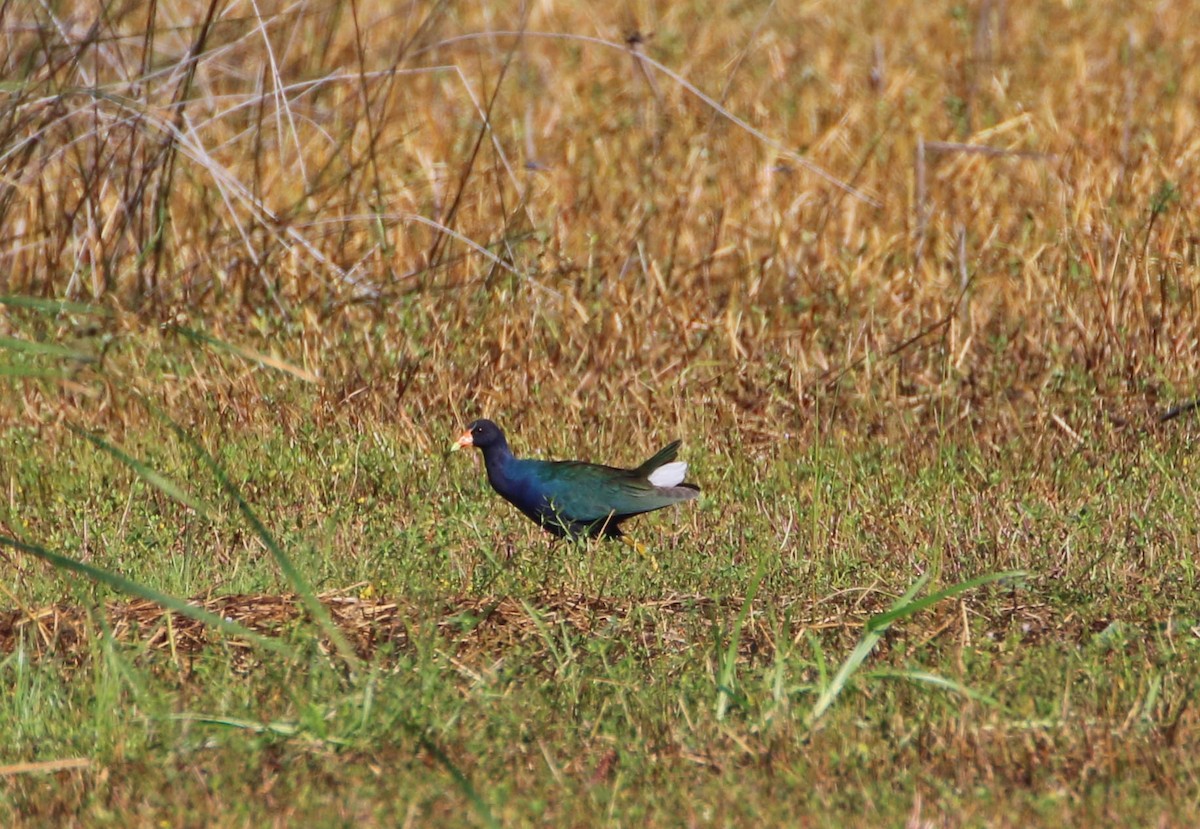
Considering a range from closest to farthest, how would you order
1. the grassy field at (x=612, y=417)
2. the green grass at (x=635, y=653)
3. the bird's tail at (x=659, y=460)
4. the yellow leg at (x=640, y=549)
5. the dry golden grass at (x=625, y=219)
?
the green grass at (x=635, y=653) → the grassy field at (x=612, y=417) → the yellow leg at (x=640, y=549) → the bird's tail at (x=659, y=460) → the dry golden grass at (x=625, y=219)

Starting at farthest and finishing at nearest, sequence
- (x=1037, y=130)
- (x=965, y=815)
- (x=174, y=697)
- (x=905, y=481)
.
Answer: (x=1037, y=130) < (x=905, y=481) < (x=174, y=697) < (x=965, y=815)

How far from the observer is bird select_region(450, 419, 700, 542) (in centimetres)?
583

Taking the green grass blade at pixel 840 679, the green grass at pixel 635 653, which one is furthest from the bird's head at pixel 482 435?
the green grass blade at pixel 840 679

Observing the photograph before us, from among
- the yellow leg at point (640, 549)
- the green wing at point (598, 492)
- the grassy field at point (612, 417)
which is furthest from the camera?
the green wing at point (598, 492)

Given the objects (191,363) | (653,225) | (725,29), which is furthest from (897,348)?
(725,29)

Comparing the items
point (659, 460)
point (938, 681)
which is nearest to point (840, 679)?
point (938, 681)

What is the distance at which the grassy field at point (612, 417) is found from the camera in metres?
3.73

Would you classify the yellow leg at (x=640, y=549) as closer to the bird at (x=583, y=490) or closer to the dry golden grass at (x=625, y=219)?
the bird at (x=583, y=490)

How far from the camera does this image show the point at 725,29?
11.6 m

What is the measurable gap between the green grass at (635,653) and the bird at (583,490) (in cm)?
11

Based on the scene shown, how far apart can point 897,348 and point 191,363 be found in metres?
2.89

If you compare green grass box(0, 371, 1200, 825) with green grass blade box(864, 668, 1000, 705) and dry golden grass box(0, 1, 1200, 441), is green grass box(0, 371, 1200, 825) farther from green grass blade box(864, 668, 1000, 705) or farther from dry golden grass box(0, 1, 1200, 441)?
dry golden grass box(0, 1, 1200, 441)

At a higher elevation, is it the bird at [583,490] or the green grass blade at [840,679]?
the green grass blade at [840,679]

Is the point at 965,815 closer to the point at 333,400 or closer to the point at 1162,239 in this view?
the point at 333,400
